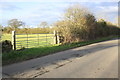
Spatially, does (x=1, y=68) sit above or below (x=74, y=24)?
below

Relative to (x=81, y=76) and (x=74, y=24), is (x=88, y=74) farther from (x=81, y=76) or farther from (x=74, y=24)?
(x=74, y=24)

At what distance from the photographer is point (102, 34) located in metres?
26.7

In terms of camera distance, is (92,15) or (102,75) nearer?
(102,75)

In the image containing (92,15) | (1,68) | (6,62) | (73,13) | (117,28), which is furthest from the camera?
(117,28)

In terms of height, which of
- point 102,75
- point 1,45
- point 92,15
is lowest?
point 102,75

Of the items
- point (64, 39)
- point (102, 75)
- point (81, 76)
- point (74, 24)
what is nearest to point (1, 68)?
point (81, 76)

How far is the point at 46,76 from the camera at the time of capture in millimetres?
4754

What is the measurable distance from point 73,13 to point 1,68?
1480 cm

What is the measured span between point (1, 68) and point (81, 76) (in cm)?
359

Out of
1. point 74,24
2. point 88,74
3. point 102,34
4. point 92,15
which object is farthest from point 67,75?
point 102,34

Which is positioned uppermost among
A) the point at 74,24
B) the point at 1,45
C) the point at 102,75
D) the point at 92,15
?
the point at 92,15

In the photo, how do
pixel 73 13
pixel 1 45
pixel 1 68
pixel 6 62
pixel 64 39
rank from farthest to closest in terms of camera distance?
pixel 73 13, pixel 64 39, pixel 1 45, pixel 6 62, pixel 1 68

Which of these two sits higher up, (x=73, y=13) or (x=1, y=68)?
(x=73, y=13)

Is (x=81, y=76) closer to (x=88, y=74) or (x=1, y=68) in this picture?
(x=88, y=74)
